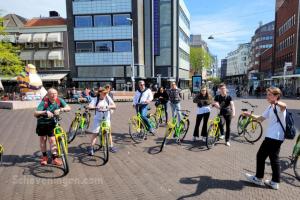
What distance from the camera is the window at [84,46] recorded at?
3591 centimetres

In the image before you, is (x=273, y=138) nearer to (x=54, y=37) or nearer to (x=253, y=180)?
(x=253, y=180)

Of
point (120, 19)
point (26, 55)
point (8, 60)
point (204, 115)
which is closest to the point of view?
point (204, 115)

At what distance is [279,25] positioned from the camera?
1953 inches

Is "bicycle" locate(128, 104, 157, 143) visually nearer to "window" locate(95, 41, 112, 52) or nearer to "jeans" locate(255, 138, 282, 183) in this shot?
"jeans" locate(255, 138, 282, 183)

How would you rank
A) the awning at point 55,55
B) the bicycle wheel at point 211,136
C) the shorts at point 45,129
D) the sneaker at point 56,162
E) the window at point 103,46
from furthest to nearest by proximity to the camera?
1. the awning at point 55,55
2. the window at point 103,46
3. the bicycle wheel at point 211,136
4. the sneaker at point 56,162
5. the shorts at point 45,129

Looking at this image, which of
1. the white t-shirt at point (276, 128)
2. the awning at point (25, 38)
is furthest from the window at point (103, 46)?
the white t-shirt at point (276, 128)

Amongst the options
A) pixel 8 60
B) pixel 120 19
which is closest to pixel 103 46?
pixel 120 19

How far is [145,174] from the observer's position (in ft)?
16.5

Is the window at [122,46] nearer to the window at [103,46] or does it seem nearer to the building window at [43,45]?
the window at [103,46]

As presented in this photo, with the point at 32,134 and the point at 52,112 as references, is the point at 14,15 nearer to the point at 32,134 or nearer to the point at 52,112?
the point at 32,134

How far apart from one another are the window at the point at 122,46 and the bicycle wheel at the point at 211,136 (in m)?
29.7

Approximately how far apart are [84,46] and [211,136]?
32.4 meters

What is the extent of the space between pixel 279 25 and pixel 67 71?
40.7m

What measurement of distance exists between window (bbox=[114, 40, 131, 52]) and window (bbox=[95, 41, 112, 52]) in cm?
84
